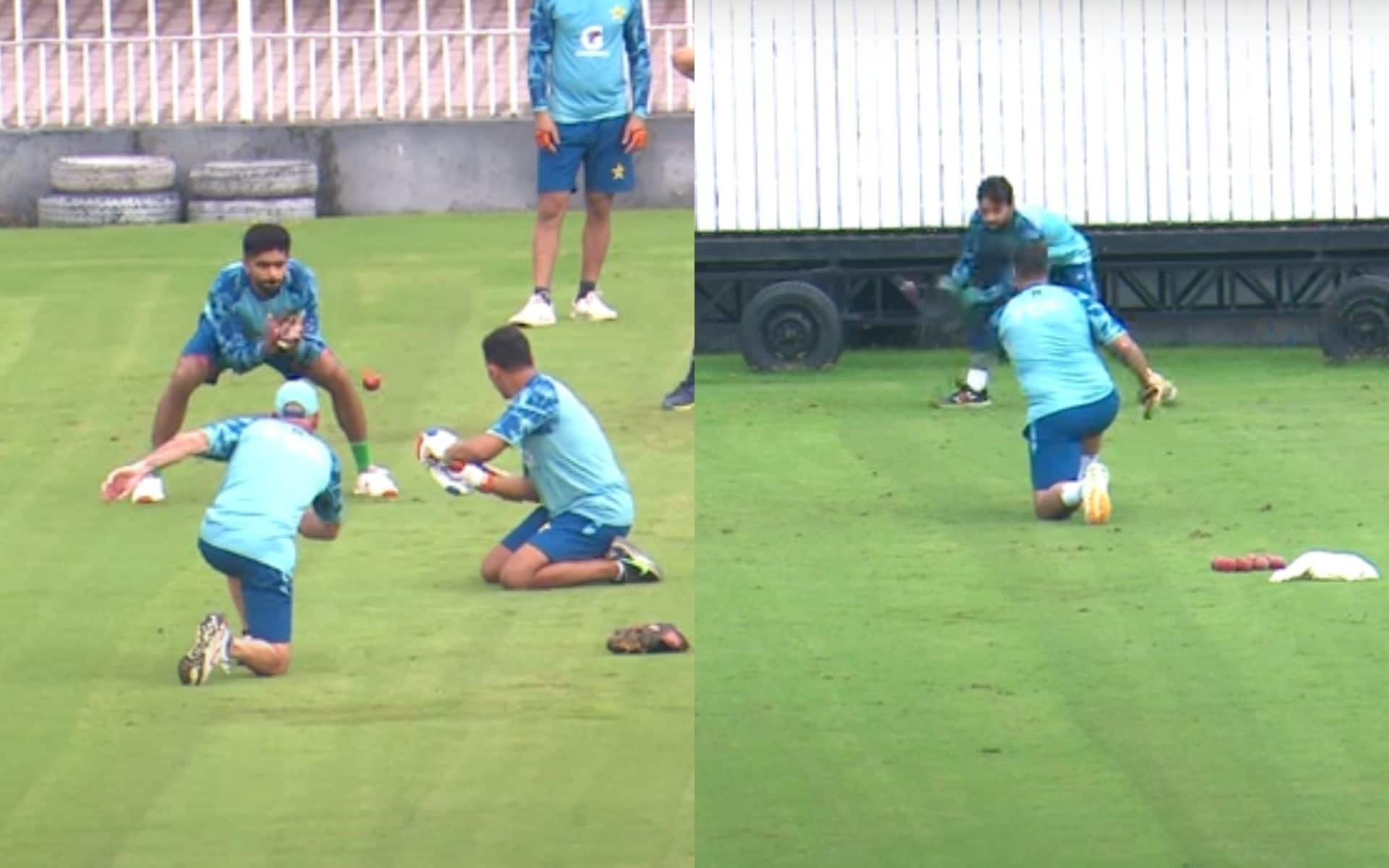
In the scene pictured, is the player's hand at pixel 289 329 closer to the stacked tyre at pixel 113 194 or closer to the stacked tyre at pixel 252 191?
the stacked tyre at pixel 113 194

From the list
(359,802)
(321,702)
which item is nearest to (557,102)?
(321,702)

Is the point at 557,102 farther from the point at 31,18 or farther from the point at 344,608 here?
the point at 31,18

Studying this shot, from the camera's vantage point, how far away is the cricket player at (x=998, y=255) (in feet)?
35.6

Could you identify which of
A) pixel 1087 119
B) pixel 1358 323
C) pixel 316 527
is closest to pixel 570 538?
pixel 316 527

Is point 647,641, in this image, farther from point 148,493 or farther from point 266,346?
point 148,493

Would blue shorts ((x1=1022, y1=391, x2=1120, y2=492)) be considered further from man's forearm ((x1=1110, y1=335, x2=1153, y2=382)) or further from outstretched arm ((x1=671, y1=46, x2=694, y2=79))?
outstretched arm ((x1=671, y1=46, x2=694, y2=79))

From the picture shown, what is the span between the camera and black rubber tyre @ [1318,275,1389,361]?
471 inches

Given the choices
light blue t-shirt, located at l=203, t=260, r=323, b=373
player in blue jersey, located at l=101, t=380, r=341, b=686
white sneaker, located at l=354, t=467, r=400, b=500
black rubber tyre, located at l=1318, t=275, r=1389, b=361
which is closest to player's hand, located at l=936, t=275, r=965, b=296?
black rubber tyre, located at l=1318, t=275, r=1389, b=361

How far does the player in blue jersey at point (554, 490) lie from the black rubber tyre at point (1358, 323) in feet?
15.0

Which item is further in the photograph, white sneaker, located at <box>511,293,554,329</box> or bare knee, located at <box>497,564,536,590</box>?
white sneaker, located at <box>511,293,554,329</box>

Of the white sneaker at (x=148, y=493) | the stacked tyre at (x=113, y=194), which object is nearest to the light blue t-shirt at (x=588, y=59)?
the white sneaker at (x=148, y=493)

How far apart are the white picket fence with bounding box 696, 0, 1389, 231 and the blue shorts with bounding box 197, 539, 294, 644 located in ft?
18.1

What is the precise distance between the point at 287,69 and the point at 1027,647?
538 centimetres

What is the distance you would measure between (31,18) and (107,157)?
12.6 feet
